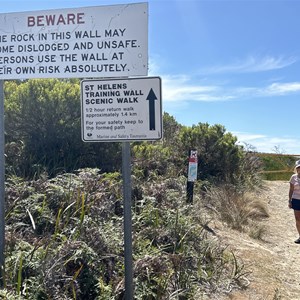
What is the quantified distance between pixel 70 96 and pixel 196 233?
417cm

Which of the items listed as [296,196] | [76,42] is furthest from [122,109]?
[296,196]

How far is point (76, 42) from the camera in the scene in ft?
12.7

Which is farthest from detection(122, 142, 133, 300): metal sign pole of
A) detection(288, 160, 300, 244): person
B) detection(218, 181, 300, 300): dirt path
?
detection(288, 160, 300, 244): person

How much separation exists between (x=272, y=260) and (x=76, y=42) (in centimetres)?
447

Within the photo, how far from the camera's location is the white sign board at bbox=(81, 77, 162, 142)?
11.9ft

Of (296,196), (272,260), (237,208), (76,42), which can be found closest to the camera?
(76,42)

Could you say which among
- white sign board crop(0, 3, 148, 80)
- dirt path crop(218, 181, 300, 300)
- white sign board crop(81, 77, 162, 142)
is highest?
white sign board crop(0, 3, 148, 80)

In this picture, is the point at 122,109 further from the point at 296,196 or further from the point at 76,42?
the point at 296,196

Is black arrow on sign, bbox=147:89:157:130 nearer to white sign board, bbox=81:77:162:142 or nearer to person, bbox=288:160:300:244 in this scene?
white sign board, bbox=81:77:162:142

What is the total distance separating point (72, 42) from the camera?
388 centimetres

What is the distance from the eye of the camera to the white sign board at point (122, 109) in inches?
143

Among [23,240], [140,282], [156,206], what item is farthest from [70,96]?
[140,282]

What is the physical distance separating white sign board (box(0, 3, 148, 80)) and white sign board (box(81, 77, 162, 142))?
0.15m

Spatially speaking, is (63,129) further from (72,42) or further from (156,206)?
(72,42)
